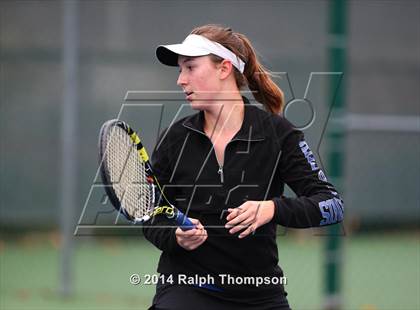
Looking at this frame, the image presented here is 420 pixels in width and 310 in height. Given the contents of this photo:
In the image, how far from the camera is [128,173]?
11.0 ft

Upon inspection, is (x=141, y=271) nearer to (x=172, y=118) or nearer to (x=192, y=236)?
(x=172, y=118)

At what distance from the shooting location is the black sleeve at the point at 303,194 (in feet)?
10.3

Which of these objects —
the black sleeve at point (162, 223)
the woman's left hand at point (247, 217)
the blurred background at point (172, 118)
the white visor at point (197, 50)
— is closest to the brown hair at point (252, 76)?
the white visor at point (197, 50)

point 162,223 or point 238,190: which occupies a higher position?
point 238,190

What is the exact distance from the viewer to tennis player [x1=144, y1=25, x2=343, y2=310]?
320 cm

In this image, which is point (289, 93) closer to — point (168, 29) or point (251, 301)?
point (168, 29)

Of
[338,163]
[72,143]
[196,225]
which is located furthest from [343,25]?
[196,225]

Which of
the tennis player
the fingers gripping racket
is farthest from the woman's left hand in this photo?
the fingers gripping racket

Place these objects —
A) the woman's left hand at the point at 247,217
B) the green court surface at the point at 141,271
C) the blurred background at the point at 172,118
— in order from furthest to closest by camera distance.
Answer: the green court surface at the point at 141,271, the blurred background at the point at 172,118, the woman's left hand at the point at 247,217

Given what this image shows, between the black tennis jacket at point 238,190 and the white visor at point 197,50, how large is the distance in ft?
0.81

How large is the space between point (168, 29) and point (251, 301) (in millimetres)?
3131

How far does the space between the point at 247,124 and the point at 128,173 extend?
45 centimetres

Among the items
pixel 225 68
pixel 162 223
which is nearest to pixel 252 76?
pixel 225 68

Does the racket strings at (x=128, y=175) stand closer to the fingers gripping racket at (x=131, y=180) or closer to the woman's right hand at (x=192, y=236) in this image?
the fingers gripping racket at (x=131, y=180)
